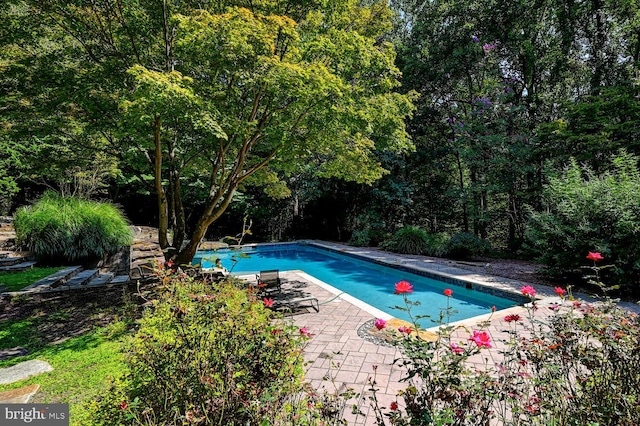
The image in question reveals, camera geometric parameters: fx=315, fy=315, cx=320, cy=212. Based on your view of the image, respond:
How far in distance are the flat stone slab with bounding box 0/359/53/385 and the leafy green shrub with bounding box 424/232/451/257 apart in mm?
11720

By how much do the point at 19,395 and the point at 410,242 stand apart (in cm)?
1232

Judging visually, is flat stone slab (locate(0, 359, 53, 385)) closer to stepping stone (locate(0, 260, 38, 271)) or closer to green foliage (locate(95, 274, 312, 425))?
green foliage (locate(95, 274, 312, 425))

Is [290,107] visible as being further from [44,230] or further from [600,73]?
[600,73]

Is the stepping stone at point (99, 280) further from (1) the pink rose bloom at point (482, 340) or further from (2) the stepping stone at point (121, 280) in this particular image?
(1) the pink rose bloom at point (482, 340)

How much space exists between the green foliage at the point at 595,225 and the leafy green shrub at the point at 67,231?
11.4 m

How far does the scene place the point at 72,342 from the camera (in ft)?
13.7

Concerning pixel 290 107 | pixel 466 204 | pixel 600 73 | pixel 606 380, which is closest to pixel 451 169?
pixel 466 204

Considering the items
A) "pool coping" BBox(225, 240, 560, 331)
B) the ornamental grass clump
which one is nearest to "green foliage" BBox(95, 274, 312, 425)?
the ornamental grass clump

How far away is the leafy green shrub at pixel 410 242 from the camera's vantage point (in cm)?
1307

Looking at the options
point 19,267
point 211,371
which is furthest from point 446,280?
point 19,267

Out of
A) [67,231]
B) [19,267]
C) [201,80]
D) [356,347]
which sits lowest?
[356,347]

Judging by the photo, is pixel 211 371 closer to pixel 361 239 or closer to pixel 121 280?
pixel 121 280

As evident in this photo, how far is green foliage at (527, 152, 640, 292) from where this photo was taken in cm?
636

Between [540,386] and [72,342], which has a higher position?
[540,386]
